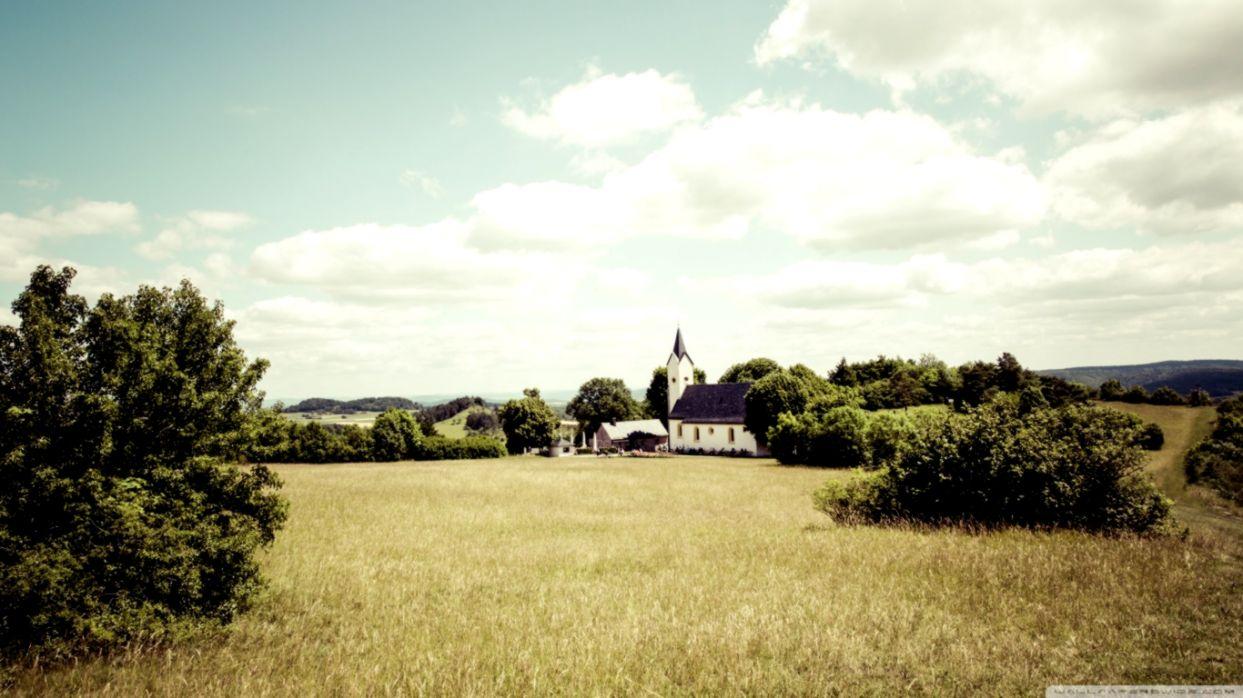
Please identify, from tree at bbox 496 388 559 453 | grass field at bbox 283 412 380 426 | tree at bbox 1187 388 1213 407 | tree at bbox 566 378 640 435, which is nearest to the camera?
tree at bbox 1187 388 1213 407

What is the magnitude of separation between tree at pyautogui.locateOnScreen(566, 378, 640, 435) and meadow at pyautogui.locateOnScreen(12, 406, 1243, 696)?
94235mm

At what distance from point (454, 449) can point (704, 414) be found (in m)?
33.6

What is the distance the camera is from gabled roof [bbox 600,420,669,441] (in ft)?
303

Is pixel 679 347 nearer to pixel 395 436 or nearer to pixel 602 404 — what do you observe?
pixel 602 404

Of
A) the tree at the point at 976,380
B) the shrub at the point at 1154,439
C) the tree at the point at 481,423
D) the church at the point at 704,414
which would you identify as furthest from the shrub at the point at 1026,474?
the tree at the point at 481,423

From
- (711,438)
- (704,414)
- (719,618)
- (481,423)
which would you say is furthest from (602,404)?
(719,618)

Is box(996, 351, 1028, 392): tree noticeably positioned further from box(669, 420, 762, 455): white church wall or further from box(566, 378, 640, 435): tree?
box(566, 378, 640, 435): tree

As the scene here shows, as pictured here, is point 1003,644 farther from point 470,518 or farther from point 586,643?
point 470,518

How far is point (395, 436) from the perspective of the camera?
62031mm

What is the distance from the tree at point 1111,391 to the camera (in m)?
73.8

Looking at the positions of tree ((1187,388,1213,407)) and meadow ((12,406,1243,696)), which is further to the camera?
tree ((1187,388,1213,407))

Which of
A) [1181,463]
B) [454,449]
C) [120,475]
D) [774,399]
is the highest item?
[120,475]

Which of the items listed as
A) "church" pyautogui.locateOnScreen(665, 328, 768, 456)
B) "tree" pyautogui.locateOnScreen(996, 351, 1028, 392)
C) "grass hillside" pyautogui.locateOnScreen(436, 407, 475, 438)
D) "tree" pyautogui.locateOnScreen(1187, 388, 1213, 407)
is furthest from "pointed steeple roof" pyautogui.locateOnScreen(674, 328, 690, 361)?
"grass hillside" pyautogui.locateOnScreen(436, 407, 475, 438)

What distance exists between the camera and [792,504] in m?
22.2
